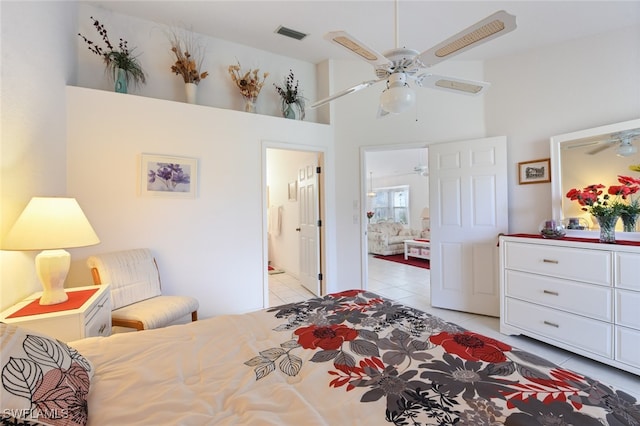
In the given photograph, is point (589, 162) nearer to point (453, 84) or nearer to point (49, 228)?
point (453, 84)

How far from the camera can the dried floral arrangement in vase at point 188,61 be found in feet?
9.30

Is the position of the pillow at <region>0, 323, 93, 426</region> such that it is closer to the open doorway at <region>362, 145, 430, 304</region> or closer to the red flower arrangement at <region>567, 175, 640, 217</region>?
the open doorway at <region>362, 145, 430, 304</region>

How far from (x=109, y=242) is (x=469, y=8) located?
148 inches

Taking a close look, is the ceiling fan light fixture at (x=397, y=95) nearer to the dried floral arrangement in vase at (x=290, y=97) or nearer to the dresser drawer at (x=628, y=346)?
the dried floral arrangement in vase at (x=290, y=97)

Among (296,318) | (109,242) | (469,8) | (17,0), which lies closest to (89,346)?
(296,318)

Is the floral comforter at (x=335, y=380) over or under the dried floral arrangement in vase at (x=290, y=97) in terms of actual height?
under

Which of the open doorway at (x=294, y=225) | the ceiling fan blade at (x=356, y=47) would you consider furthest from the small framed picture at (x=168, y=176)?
the ceiling fan blade at (x=356, y=47)

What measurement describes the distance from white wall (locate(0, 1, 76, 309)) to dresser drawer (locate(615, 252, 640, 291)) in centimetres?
387

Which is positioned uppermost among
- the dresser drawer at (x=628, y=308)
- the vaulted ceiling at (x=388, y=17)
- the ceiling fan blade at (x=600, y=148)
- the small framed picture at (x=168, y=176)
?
the vaulted ceiling at (x=388, y=17)

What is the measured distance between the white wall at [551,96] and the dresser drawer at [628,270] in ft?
3.12

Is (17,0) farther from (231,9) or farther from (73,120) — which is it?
(231,9)

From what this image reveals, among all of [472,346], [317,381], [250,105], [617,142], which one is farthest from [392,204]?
[317,381]

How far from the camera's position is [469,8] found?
8.05 feet

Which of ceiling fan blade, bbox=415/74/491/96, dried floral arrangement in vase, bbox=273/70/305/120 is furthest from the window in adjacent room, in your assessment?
ceiling fan blade, bbox=415/74/491/96
